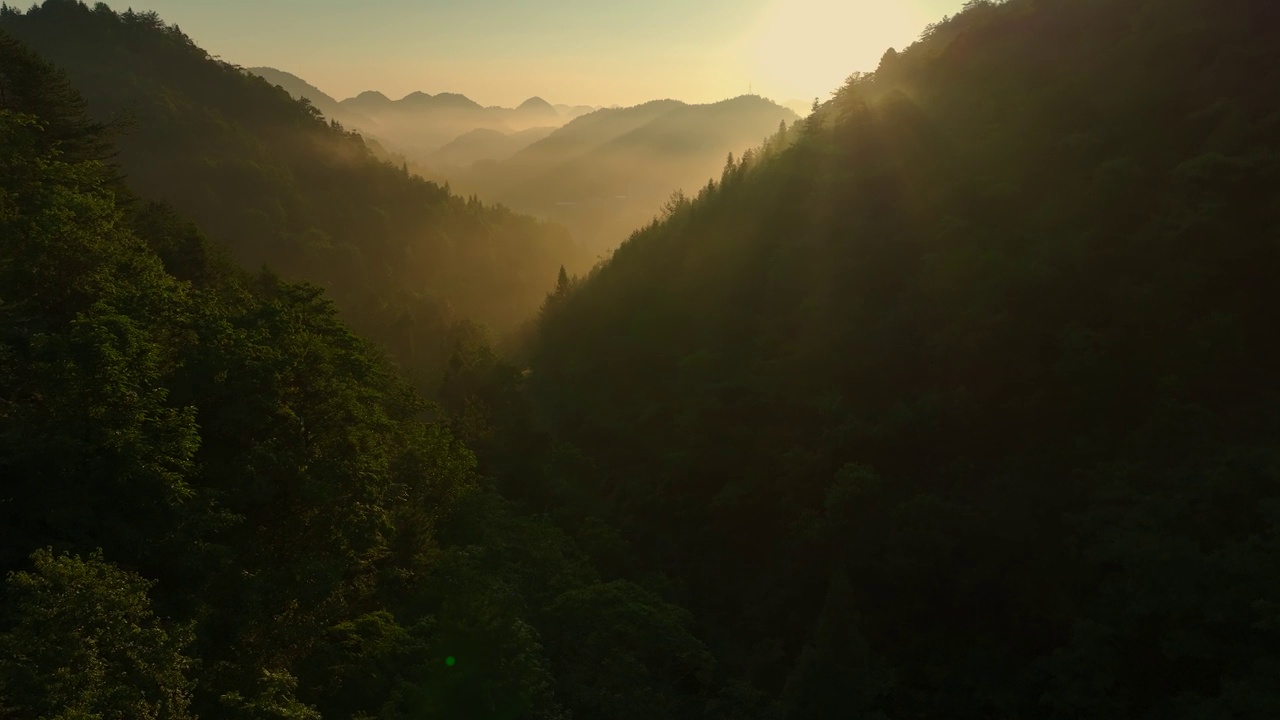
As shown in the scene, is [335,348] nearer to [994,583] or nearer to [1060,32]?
[994,583]

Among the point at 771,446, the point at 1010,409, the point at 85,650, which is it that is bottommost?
the point at 771,446

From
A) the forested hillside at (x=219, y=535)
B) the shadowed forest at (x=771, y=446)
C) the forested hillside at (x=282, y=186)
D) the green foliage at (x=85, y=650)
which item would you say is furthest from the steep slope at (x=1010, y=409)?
the forested hillside at (x=282, y=186)

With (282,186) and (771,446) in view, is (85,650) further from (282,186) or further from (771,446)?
(282,186)

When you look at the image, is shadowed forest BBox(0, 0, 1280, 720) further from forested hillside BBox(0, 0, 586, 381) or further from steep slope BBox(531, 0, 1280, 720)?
forested hillside BBox(0, 0, 586, 381)

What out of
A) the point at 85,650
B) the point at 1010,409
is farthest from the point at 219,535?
the point at 1010,409

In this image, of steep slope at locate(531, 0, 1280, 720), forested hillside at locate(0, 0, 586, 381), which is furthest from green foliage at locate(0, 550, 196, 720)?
forested hillside at locate(0, 0, 586, 381)

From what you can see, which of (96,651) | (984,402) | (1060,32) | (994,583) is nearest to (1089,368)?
(984,402)
